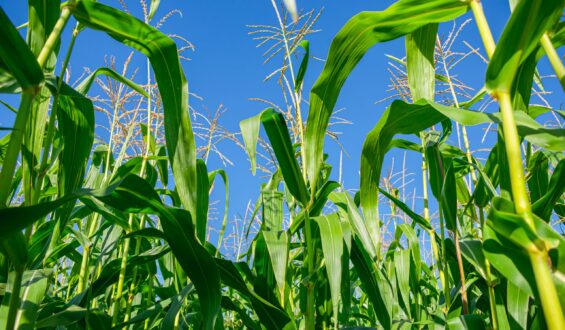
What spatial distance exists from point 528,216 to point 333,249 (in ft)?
2.32

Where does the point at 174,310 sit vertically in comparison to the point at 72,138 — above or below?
below

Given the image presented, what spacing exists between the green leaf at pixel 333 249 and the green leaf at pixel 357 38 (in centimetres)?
21

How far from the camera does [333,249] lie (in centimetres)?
145

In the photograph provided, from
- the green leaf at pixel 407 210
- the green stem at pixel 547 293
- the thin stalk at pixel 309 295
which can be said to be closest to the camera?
the green stem at pixel 547 293

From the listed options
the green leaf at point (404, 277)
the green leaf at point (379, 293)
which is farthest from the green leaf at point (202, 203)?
the green leaf at point (404, 277)

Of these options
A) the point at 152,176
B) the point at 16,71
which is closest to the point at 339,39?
the point at 16,71

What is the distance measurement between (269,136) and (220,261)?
0.44m

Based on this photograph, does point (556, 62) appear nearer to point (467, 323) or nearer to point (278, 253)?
point (467, 323)

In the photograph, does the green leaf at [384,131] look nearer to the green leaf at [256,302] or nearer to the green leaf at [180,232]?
the green leaf at [256,302]

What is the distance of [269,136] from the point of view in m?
1.53

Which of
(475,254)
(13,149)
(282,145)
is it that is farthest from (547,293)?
(13,149)

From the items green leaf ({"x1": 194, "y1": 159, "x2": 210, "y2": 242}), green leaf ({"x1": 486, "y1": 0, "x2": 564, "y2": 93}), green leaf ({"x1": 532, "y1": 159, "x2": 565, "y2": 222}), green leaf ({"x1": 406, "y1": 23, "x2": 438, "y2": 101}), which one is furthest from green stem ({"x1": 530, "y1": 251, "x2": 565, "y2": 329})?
green leaf ({"x1": 194, "y1": 159, "x2": 210, "y2": 242})

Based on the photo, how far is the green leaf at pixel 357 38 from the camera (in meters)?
1.14

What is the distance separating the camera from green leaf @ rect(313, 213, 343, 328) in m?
1.36
